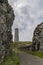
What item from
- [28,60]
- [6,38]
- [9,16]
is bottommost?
[28,60]

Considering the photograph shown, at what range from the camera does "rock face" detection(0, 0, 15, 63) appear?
46431 mm

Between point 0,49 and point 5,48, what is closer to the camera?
point 0,49

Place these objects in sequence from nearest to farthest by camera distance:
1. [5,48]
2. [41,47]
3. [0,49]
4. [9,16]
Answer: [0,49], [5,48], [9,16], [41,47]

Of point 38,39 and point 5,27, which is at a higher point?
point 5,27

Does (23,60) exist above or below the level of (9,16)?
below

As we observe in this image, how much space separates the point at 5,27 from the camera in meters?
48.0

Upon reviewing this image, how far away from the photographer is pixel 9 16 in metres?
51.9

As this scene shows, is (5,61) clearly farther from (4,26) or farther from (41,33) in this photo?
(41,33)

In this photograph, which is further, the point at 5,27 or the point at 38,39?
the point at 38,39

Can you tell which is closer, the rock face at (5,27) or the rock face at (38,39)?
the rock face at (5,27)

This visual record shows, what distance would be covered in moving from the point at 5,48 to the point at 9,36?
5.14m

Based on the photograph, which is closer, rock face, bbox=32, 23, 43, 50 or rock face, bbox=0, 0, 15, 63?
rock face, bbox=0, 0, 15, 63

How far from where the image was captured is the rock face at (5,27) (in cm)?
4643

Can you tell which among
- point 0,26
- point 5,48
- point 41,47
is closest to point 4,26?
point 0,26
